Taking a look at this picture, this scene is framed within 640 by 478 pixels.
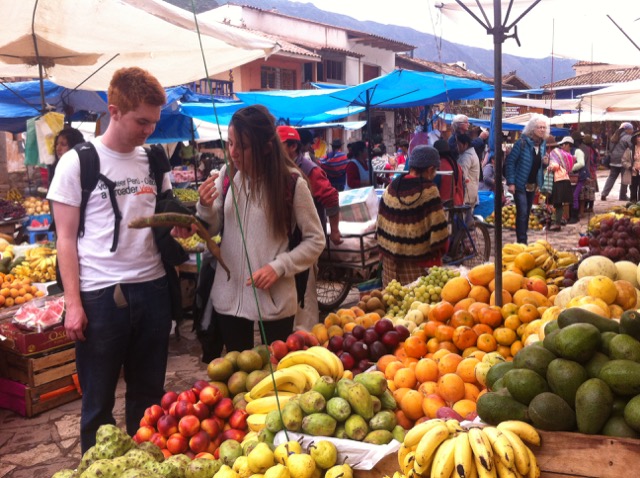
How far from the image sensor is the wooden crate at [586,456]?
5.03 feet

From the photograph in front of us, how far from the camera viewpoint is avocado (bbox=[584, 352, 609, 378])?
1735mm

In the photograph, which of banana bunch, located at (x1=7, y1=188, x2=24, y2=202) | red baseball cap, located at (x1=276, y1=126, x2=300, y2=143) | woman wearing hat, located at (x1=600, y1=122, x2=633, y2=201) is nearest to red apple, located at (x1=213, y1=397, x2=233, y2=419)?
red baseball cap, located at (x1=276, y1=126, x2=300, y2=143)

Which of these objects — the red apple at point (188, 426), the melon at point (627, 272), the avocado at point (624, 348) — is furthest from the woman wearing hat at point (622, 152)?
the red apple at point (188, 426)

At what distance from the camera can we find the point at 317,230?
2973mm

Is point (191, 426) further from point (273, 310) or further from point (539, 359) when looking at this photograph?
point (539, 359)

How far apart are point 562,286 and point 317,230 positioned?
1704 millimetres

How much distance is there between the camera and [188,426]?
2184 millimetres

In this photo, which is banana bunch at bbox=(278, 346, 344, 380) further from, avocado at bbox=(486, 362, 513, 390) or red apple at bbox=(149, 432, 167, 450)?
avocado at bbox=(486, 362, 513, 390)

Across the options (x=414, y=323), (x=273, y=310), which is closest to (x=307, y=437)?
(x=273, y=310)

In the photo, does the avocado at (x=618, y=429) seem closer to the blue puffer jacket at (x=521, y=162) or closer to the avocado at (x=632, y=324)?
the avocado at (x=632, y=324)

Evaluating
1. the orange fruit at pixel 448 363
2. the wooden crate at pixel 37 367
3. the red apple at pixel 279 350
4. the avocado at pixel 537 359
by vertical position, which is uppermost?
the avocado at pixel 537 359

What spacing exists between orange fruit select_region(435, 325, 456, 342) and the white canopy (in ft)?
8.53

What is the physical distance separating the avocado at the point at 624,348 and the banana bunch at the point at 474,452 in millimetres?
377

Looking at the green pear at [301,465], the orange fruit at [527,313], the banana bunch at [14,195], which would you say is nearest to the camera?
the green pear at [301,465]
